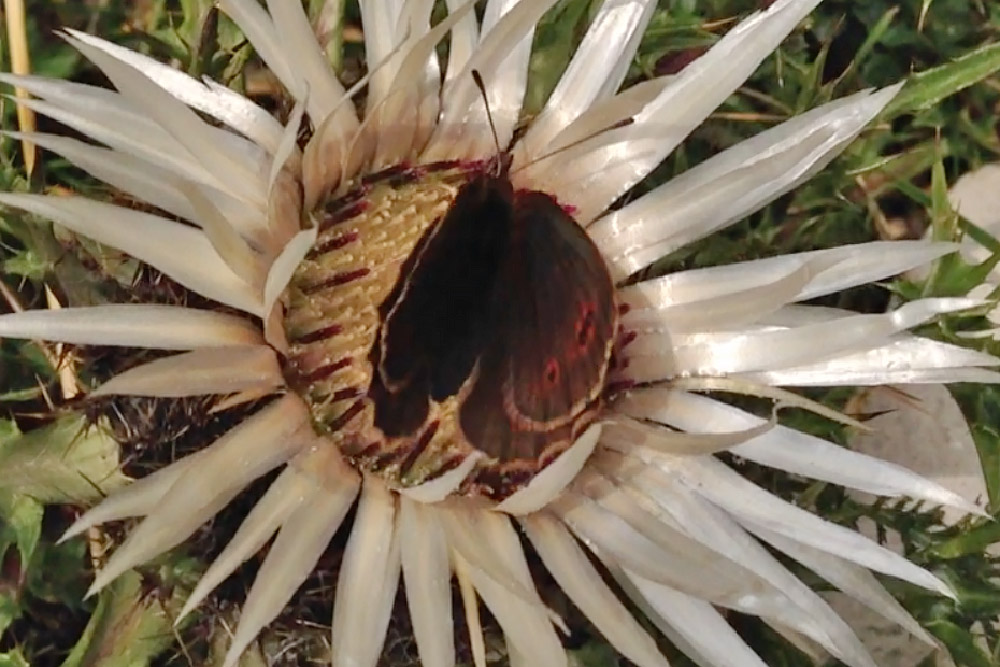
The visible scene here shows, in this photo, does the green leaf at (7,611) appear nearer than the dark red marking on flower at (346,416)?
No

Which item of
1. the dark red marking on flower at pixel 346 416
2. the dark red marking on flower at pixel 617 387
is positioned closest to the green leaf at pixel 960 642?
the dark red marking on flower at pixel 617 387

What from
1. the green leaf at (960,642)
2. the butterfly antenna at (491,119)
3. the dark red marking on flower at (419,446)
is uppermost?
the butterfly antenna at (491,119)

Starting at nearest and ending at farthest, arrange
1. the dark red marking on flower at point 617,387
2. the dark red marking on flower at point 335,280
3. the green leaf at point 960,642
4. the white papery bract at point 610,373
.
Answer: the white papery bract at point 610,373 → the dark red marking on flower at point 335,280 → the dark red marking on flower at point 617,387 → the green leaf at point 960,642

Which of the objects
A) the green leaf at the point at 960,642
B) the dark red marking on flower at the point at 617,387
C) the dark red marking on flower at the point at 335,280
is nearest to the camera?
the dark red marking on flower at the point at 335,280

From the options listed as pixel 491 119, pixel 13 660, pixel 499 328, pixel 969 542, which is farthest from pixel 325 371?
pixel 969 542

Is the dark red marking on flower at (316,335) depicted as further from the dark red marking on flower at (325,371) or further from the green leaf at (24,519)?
the green leaf at (24,519)

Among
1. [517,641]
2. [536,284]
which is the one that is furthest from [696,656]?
[536,284]

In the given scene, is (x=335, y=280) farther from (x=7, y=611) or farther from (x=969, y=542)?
(x=969, y=542)
